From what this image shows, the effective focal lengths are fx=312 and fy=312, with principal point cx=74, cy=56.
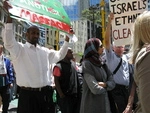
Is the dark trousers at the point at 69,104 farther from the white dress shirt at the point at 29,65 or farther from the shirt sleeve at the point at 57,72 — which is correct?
the white dress shirt at the point at 29,65

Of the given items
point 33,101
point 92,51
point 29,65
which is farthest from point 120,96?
point 29,65

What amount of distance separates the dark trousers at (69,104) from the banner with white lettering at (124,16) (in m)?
1.60

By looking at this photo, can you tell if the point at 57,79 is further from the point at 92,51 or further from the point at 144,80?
the point at 144,80

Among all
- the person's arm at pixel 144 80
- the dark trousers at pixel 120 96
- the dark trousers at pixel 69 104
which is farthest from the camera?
the dark trousers at pixel 69 104

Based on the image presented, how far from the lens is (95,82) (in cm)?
459

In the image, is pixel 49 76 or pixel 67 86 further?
pixel 67 86

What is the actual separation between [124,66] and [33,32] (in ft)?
6.11

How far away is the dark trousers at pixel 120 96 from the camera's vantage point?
5.48 metres

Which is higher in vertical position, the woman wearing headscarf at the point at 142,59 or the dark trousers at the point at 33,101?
the woman wearing headscarf at the point at 142,59

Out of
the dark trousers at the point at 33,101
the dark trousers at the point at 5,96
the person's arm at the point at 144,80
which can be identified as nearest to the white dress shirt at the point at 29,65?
the dark trousers at the point at 33,101

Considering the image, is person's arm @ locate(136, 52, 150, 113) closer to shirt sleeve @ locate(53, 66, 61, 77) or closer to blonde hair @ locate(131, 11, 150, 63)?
blonde hair @ locate(131, 11, 150, 63)

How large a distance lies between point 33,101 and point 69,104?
6.03 feet

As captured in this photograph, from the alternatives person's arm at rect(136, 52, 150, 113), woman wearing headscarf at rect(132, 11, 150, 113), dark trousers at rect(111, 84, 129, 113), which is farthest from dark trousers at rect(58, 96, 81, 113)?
person's arm at rect(136, 52, 150, 113)

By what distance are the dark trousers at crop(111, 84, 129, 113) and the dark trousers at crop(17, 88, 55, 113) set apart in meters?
1.30
